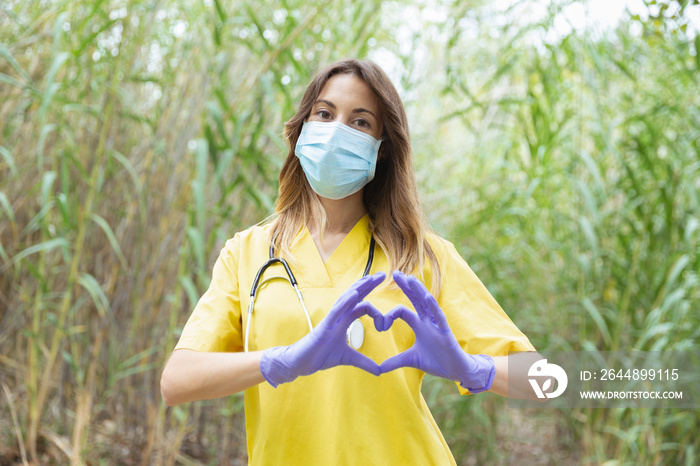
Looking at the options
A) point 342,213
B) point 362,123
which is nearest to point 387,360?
point 342,213

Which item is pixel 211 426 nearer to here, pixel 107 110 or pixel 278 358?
pixel 107 110

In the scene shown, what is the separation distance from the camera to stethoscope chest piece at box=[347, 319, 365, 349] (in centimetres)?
125

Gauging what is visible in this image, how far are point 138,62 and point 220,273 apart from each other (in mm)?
1841

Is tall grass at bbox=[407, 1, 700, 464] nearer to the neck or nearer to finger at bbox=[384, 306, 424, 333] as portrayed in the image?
the neck

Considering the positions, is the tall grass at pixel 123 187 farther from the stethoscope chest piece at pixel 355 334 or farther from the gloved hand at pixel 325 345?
the gloved hand at pixel 325 345

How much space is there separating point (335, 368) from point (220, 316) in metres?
0.28

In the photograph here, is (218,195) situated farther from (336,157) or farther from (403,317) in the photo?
(403,317)

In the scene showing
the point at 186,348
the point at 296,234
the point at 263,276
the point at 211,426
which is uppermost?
the point at 296,234

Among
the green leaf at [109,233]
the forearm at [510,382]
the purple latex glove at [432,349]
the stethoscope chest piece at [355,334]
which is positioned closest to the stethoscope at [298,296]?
the stethoscope chest piece at [355,334]

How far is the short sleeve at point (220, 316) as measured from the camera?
1.25m

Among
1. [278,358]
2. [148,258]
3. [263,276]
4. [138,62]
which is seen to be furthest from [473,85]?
[278,358]

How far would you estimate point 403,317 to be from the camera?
1.11 metres

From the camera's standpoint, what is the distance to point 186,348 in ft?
4.04

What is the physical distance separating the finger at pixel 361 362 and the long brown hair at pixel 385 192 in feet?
0.85
